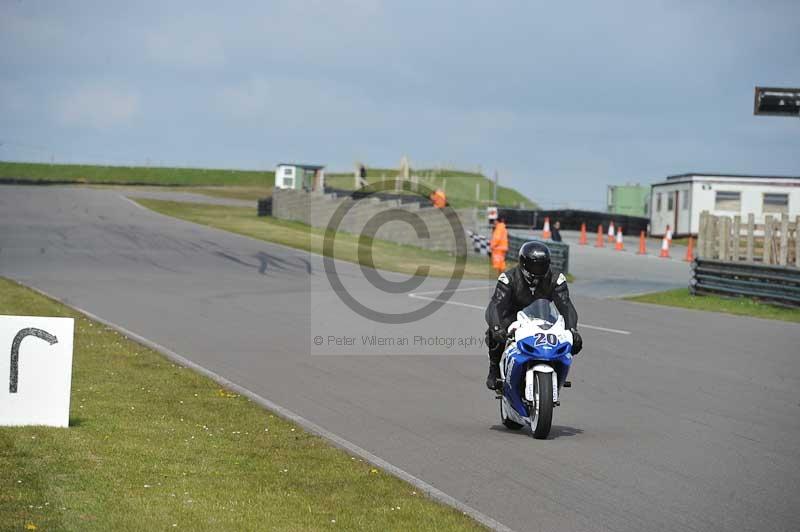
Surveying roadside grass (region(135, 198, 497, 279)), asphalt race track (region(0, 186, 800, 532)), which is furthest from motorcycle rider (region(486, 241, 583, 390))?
roadside grass (region(135, 198, 497, 279))

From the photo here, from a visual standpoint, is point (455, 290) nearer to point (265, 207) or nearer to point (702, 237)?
point (702, 237)

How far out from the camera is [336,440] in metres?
9.32

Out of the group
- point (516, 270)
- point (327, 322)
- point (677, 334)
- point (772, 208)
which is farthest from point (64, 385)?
point (772, 208)

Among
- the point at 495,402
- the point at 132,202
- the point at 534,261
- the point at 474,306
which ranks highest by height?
the point at 132,202

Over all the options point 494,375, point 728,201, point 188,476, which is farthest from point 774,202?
point 188,476

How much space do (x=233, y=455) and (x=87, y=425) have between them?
1723 millimetres

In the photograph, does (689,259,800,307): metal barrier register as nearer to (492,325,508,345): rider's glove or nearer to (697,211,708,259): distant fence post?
(697,211,708,259): distant fence post

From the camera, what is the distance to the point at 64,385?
359 inches

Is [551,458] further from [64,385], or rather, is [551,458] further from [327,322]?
[327,322]

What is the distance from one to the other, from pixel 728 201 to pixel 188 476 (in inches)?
1747

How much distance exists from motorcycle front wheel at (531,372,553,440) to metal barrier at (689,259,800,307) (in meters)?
15.9

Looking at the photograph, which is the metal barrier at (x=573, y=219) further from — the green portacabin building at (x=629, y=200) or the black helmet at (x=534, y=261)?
the black helmet at (x=534, y=261)

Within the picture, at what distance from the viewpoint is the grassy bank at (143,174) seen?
106250 mm

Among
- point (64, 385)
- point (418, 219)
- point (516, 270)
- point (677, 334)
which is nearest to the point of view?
point (64, 385)
